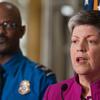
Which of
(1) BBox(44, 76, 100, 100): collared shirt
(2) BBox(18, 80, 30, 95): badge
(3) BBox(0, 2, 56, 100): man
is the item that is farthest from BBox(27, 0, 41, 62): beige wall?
(1) BBox(44, 76, 100, 100): collared shirt

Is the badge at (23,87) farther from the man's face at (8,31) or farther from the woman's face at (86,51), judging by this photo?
the woman's face at (86,51)

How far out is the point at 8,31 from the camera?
362cm

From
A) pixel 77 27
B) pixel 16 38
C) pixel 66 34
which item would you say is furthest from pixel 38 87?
pixel 66 34

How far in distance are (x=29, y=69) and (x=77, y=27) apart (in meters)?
0.71

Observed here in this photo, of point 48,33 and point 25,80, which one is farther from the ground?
point 25,80

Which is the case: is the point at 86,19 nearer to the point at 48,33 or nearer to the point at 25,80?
the point at 25,80

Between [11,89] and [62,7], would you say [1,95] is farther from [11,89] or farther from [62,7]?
[62,7]

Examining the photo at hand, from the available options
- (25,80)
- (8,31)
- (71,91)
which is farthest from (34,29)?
(71,91)

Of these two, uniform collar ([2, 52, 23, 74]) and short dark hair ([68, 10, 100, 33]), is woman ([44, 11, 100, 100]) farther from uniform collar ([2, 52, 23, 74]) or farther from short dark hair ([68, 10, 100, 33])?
uniform collar ([2, 52, 23, 74])

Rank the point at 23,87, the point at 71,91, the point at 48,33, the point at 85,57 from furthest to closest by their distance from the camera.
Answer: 1. the point at 48,33
2. the point at 23,87
3. the point at 71,91
4. the point at 85,57

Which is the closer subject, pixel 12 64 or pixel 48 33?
pixel 12 64

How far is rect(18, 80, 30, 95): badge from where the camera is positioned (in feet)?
11.5

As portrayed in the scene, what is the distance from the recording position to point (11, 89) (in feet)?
11.5

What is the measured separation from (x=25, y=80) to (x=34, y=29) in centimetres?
471
